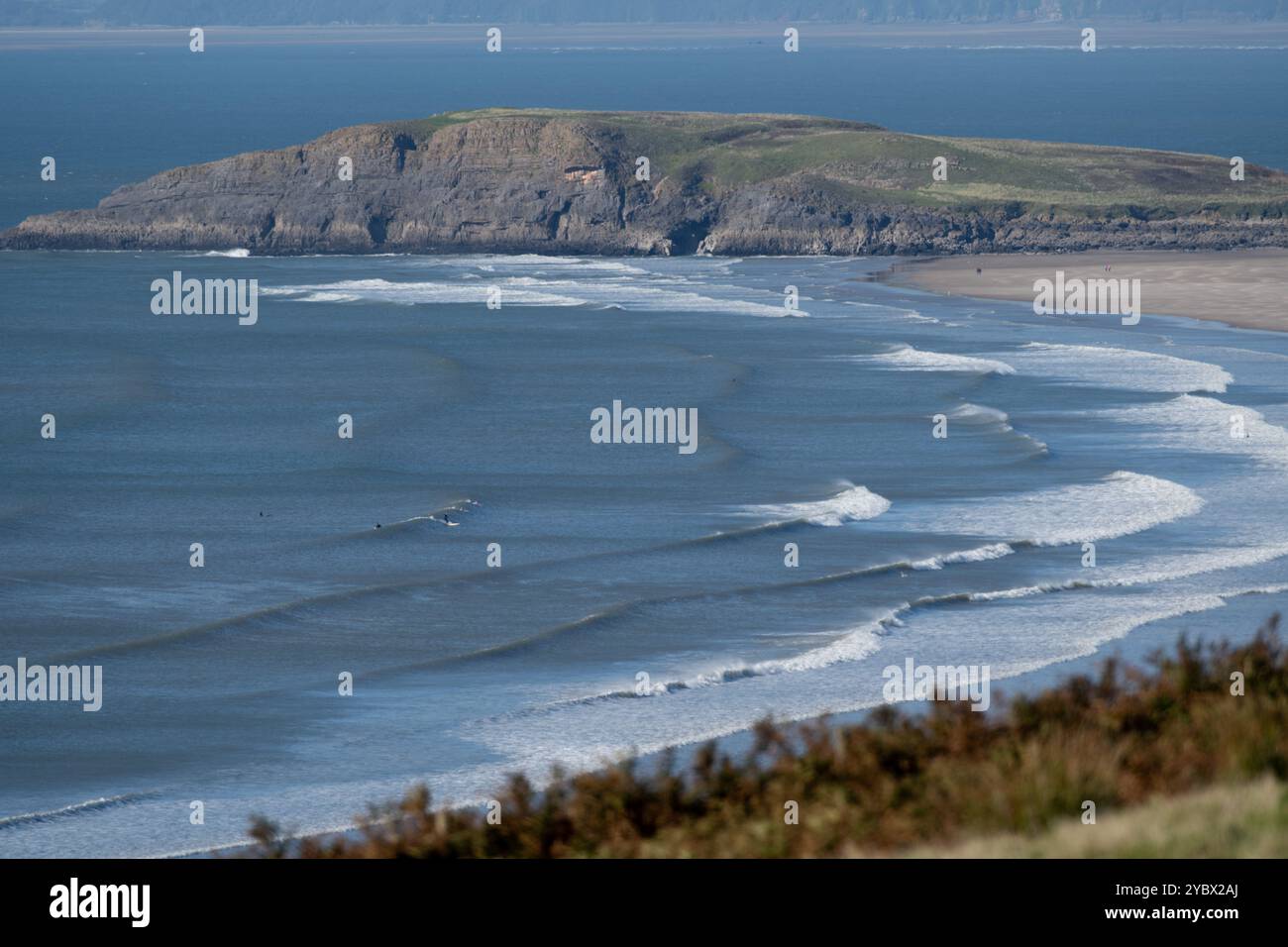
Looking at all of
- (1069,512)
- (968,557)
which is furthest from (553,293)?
(968,557)

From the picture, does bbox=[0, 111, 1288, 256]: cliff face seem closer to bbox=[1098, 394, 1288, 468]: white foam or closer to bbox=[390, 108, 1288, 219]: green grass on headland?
bbox=[390, 108, 1288, 219]: green grass on headland

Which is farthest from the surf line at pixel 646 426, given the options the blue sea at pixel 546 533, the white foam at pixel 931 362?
the white foam at pixel 931 362

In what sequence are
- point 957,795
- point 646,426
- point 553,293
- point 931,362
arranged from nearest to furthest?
point 957,795 < point 646,426 < point 931,362 < point 553,293

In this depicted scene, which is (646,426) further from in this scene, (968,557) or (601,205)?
(601,205)

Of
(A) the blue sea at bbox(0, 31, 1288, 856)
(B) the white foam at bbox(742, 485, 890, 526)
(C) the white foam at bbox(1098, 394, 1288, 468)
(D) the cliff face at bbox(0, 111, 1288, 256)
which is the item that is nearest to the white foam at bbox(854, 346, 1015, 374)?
(A) the blue sea at bbox(0, 31, 1288, 856)

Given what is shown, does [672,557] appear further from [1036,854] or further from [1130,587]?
[1036,854]

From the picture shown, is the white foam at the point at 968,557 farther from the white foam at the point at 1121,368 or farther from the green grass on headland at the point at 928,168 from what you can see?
the green grass on headland at the point at 928,168
